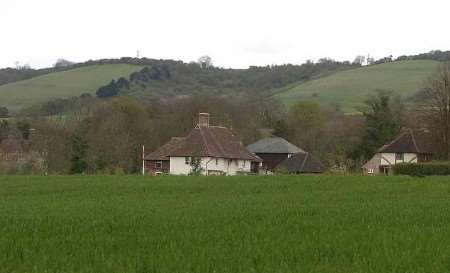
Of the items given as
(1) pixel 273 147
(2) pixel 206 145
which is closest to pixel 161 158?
(2) pixel 206 145

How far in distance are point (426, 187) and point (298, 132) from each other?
73.1 m

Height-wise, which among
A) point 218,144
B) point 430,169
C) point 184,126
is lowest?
point 430,169

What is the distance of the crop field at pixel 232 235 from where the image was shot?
12453 mm

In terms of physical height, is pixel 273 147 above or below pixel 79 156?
above

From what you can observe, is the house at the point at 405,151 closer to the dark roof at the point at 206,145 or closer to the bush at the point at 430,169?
the dark roof at the point at 206,145

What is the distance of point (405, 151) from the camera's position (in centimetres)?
8494

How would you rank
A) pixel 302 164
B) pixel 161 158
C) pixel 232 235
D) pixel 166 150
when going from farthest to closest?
pixel 302 164 < pixel 161 158 < pixel 166 150 < pixel 232 235

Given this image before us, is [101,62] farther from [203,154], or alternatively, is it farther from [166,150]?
[203,154]

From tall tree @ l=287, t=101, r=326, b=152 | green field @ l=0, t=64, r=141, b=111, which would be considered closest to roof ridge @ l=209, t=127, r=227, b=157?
tall tree @ l=287, t=101, r=326, b=152

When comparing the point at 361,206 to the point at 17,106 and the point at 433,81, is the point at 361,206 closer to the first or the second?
the point at 433,81

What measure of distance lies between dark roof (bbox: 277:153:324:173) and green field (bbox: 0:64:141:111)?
6125 centimetres

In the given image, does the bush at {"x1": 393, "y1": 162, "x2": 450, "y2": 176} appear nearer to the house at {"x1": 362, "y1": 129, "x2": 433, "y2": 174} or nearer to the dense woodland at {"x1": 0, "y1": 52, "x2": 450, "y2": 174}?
the dense woodland at {"x1": 0, "y1": 52, "x2": 450, "y2": 174}

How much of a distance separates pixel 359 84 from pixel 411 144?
203 ft

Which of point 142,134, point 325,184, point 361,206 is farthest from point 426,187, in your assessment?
point 142,134
